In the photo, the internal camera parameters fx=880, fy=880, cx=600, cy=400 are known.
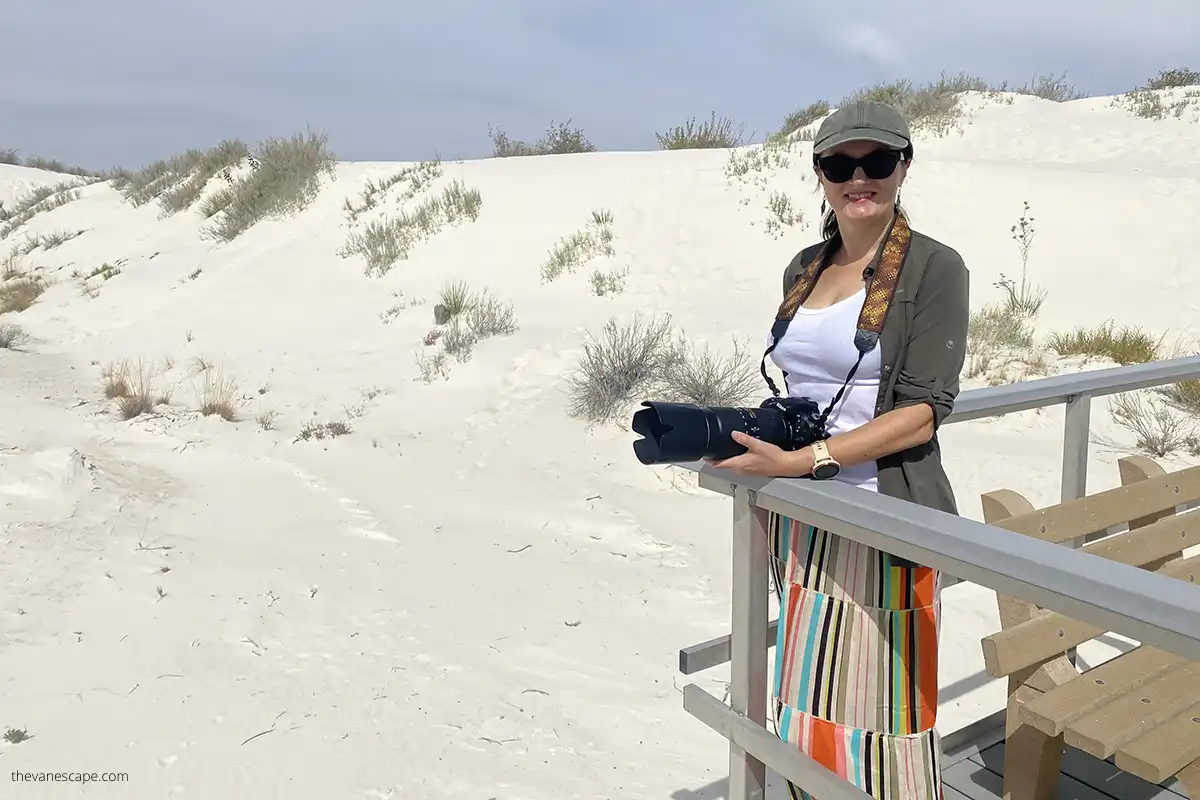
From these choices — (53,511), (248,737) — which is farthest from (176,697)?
(53,511)

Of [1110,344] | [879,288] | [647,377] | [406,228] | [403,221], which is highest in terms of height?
[403,221]

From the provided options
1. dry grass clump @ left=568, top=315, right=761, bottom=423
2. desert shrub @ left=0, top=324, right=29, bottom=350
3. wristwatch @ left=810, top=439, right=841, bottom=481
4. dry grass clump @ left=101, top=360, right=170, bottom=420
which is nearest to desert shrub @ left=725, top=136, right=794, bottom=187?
dry grass clump @ left=568, top=315, right=761, bottom=423

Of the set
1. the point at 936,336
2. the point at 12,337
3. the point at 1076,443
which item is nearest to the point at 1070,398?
the point at 1076,443

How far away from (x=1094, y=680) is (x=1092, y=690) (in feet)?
0.13

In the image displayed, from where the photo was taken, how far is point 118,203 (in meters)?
19.7

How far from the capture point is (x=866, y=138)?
147cm

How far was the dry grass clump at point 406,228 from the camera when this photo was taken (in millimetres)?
11797

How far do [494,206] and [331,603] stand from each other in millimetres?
9877

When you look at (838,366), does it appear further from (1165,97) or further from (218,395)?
(1165,97)

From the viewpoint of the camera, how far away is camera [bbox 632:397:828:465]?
1328 millimetres


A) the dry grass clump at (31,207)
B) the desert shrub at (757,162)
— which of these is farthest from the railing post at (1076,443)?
the dry grass clump at (31,207)

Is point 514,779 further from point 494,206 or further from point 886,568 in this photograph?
A: point 494,206

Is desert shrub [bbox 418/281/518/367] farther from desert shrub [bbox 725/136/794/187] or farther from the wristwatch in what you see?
the wristwatch

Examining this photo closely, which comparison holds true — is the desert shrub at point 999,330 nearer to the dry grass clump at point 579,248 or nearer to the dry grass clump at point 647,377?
the dry grass clump at point 647,377
